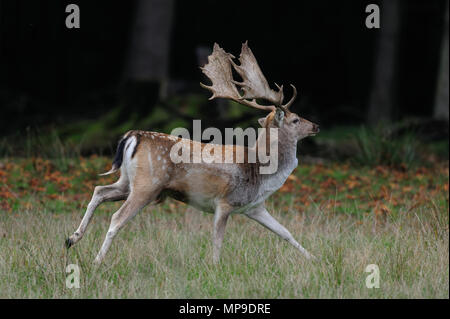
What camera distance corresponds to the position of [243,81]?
663 centimetres

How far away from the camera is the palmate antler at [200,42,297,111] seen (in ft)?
21.2

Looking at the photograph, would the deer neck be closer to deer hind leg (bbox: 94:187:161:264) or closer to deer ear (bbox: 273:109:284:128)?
deer ear (bbox: 273:109:284:128)

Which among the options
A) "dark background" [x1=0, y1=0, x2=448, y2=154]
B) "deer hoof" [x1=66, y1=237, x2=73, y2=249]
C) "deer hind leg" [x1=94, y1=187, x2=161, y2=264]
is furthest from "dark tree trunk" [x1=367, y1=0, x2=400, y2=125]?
"deer hoof" [x1=66, y1=237, x2=73, y2=249]

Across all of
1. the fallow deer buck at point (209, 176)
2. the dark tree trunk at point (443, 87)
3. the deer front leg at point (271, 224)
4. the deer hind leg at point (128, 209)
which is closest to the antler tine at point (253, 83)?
the fallow deer buck at point (209, 176)

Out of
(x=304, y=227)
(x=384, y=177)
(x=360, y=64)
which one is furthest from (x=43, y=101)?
(x=304, y=227)

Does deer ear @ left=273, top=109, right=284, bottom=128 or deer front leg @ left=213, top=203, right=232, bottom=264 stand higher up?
deer ear @ left=273, top=109, right=284, bottom=128

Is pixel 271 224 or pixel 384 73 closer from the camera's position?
pixel 271 224

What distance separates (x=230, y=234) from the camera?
6.80m

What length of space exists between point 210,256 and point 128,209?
772 millimetres

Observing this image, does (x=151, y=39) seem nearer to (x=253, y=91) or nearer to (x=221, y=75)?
(x=221, y=75)

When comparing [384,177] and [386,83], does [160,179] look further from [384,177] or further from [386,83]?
[386,83]

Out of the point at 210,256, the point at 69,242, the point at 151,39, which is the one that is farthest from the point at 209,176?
the point at 151,39

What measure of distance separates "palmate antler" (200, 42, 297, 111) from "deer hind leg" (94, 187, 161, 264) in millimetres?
1179

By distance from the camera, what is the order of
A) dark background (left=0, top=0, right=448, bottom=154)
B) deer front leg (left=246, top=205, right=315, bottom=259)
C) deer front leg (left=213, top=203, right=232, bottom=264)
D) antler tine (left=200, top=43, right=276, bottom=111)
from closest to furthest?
deer front leg (left=213, top=203, right=232, bottom=264), deer front leg (left=246, top=205, right=315, bottom=259), antler tine (left=200, top=43, right=276, bottom=111), dark background (left=0, top=0, right=448, bottom=154)
